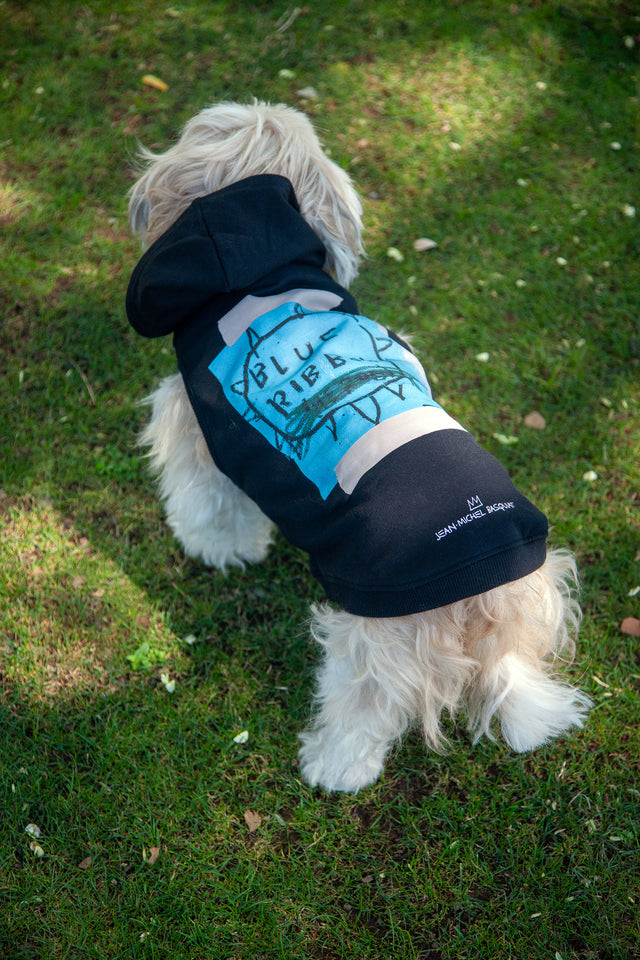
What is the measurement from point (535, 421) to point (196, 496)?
77.8 inches

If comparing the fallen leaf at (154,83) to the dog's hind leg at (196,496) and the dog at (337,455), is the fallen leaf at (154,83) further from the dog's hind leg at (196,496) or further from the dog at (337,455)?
the dog's hind leg at (196,496)

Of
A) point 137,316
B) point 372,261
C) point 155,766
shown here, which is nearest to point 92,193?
point 372,261

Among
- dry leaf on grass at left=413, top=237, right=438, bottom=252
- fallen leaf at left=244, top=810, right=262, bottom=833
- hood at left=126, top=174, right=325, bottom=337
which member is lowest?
fallen leaf at left=244, top=810, right=262, bottom=833

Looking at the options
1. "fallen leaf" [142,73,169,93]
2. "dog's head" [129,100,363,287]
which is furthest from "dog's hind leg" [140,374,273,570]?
"fallen leaf" [142,73,169,93]

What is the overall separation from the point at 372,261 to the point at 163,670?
275cm

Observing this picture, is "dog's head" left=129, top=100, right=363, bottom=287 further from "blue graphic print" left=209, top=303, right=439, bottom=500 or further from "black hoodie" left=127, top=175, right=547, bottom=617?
"blue graphic print" left=209, top=303, right=439, bottom=500

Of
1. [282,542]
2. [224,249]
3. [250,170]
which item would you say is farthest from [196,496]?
[250,170]

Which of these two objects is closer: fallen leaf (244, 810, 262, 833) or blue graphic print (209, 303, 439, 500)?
blue graphic print (209, 303, 439, 500)

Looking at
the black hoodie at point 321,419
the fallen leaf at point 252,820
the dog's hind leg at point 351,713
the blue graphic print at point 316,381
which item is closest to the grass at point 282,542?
the fallen leaf at point 252,820

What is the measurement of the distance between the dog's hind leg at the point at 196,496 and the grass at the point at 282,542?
0.15m

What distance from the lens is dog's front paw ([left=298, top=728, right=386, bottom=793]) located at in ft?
7.59

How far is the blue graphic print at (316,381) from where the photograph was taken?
185cm

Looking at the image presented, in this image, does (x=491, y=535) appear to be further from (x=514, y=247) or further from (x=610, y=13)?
(x=610, y=13)

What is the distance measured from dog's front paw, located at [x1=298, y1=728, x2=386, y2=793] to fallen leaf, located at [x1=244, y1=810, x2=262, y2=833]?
0.24 metres
